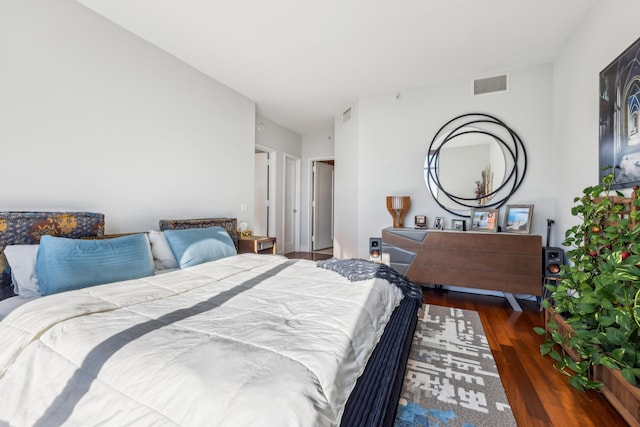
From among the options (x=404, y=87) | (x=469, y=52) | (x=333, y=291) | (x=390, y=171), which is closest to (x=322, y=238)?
(x=390, y=171)

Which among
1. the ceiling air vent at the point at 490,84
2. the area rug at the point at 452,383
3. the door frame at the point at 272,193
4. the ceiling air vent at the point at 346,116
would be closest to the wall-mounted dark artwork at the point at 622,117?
the ceiling air vent at the point at 490,84

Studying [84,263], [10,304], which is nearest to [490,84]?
[84,263]

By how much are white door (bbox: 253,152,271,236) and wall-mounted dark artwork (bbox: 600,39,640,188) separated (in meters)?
4.47

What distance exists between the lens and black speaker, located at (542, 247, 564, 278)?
2.71 metres

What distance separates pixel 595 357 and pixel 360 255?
278 cm

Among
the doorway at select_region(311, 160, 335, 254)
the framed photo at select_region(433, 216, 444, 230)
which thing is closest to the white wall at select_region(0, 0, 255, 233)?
the doorway at select_region(311, 160, 335, 254)

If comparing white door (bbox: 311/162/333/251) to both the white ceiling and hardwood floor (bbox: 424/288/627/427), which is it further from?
hardwood floor (bbox: 424/288/627/427)

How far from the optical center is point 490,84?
3.31 meters

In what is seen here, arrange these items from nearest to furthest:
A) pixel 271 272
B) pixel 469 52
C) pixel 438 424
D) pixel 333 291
→ pixel 438 424
pixel 333 291
pixel 271 272
pixel 469 52

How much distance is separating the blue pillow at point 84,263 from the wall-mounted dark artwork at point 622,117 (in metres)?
3.19

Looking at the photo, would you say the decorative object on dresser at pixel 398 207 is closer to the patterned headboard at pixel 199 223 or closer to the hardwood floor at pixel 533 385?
the hardwood floor at pixel 533 385

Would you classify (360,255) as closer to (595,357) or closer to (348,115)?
(348,115)

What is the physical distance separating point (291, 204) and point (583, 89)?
4.62 metres

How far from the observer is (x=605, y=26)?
2.02 m
